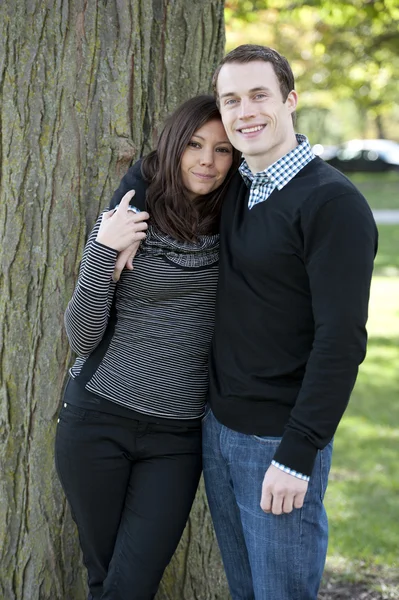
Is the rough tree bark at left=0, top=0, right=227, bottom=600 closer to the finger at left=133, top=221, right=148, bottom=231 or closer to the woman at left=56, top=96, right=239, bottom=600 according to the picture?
the woman at left=56, top=96, right=239, bottom=600

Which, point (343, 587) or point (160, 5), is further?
point (343, 587)

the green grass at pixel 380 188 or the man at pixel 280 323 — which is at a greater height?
the man at pixel 280 323

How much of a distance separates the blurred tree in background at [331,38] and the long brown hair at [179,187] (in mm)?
5977

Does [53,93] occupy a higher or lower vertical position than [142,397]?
higher

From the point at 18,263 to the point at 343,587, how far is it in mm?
2388

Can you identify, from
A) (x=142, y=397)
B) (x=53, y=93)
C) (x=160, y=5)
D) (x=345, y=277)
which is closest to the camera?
(x=345, y=277)

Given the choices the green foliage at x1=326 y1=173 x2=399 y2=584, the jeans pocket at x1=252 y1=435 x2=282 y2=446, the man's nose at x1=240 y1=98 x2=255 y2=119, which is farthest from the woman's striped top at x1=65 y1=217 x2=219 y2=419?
the green foliage at x1=326 y1=173 x2=399 y2=584

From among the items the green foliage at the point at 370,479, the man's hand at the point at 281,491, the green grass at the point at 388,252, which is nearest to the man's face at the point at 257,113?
the man's hand at the point at 281,491

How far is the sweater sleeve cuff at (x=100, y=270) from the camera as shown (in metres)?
2.67

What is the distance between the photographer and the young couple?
7.80 feet

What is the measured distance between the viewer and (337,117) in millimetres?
59156

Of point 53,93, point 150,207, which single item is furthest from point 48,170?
point 150,207

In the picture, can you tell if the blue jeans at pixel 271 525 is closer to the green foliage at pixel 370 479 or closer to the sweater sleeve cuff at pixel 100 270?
the sweater sleeve cuff at pixel 100 270

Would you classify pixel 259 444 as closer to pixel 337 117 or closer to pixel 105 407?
pixel 105 407
